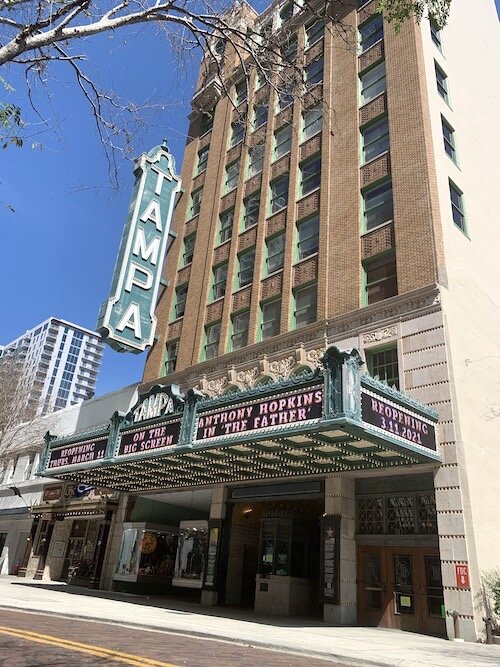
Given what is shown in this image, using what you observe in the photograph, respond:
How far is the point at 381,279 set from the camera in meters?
19.3

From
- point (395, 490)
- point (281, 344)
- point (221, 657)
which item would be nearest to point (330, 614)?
point (395, 490)

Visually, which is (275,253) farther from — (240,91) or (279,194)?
(240,91)

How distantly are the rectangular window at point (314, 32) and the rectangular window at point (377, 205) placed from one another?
1329 centimetres

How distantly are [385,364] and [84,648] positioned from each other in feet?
41.5

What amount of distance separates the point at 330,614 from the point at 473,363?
8.65m

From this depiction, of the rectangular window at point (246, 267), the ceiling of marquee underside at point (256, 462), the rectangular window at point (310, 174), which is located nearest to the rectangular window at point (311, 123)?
the rectangular window at point (310, 174)

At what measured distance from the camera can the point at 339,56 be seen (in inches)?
1053

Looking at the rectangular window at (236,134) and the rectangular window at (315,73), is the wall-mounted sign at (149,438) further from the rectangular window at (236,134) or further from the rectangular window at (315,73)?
the rectangular window at (236,134)

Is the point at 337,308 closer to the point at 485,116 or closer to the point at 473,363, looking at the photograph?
the point at 473,363

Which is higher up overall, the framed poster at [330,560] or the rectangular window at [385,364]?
the rectangular window at [385,364]

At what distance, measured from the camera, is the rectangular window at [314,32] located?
2972 centimetres

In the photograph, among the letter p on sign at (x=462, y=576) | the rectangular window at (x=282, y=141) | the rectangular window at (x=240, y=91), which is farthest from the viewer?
the rectangular window at (x=240, y=91)

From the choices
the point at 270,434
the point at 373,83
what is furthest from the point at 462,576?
the point at 373,83

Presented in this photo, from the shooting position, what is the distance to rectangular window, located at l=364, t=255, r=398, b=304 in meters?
18.9
